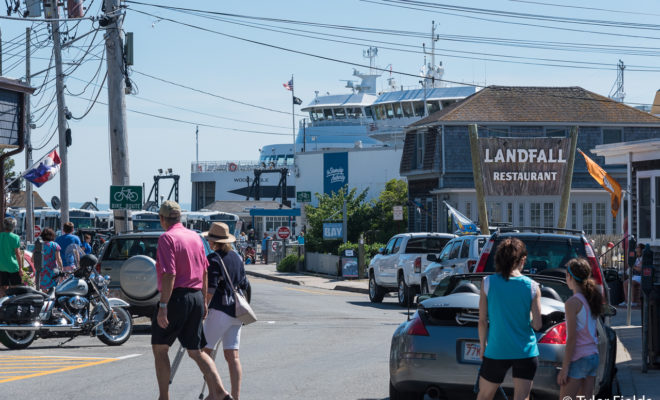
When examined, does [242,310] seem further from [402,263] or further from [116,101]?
[402,263]

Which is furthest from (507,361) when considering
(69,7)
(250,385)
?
(69,7)

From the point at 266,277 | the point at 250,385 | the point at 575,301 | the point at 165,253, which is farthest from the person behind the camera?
the point at 266,277

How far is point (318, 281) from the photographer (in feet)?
129

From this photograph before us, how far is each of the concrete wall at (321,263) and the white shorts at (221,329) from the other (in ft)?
105

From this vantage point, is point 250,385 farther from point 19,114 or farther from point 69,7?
point 69,7

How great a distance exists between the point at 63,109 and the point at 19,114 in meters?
7.22

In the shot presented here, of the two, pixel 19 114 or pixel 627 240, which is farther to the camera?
pixel 627 240

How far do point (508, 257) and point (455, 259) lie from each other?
50.4ft

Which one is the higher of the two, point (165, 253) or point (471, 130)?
point (471, 130)

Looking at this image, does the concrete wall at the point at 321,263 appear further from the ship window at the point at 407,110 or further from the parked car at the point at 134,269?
the ship window at the point at 407,110

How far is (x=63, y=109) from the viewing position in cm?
2962

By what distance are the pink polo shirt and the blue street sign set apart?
Answer: 1350 inches

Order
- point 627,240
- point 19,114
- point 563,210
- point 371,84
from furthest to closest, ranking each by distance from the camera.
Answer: point 371,84 → point 563,210 → point 627,240 → point 19,114

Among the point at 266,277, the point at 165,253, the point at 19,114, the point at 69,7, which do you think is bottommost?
the point at 266,277
